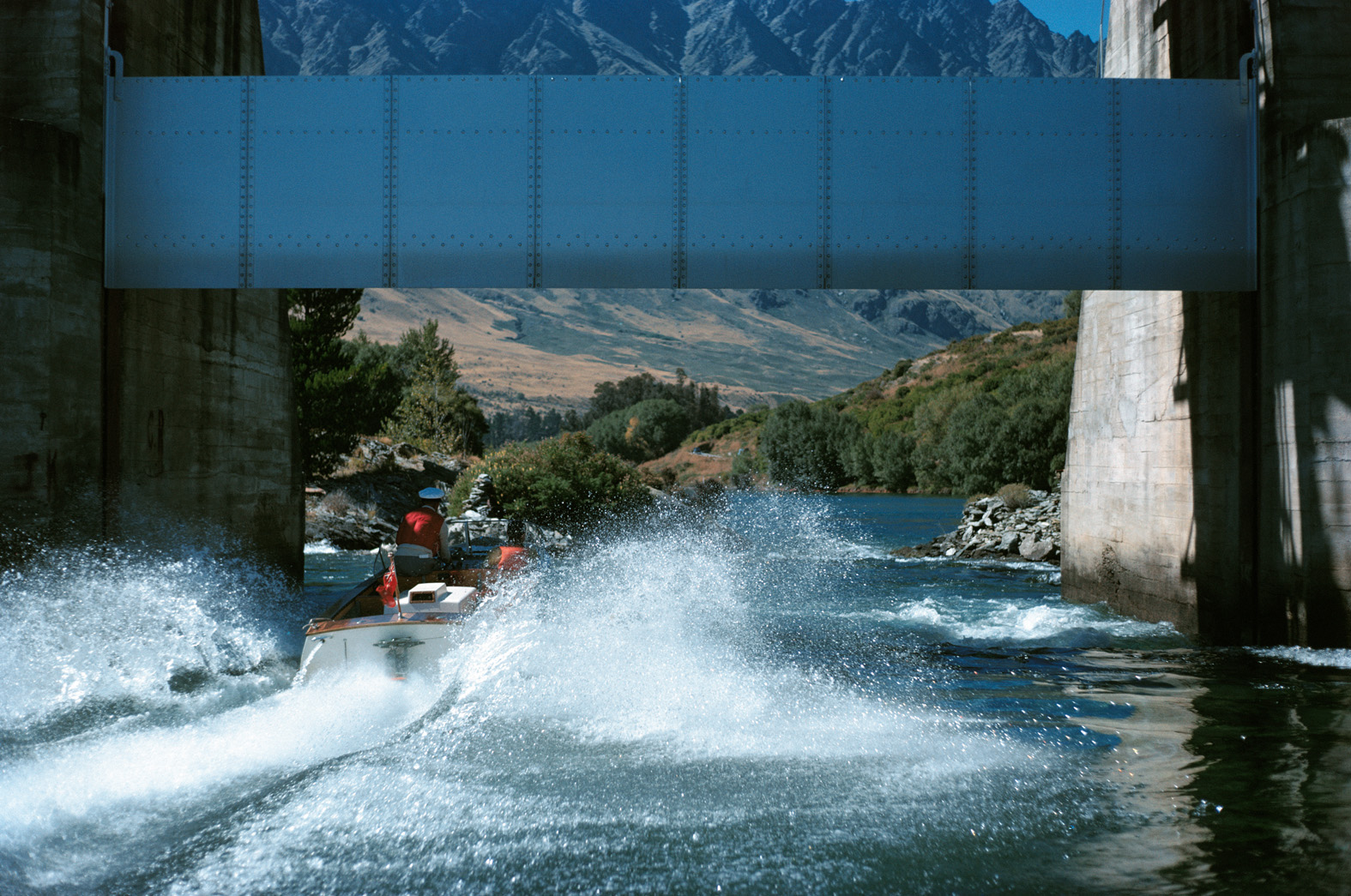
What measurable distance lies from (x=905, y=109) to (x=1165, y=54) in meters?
4.59

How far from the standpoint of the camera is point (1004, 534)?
2783cm

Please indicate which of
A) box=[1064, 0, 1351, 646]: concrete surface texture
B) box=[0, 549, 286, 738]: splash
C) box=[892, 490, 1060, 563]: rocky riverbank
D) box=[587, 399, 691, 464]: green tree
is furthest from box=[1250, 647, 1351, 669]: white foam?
box=[587, 399, 691, 464]: green tree

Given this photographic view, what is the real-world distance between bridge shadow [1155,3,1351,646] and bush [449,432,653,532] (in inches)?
701

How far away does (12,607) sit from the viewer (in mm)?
10250

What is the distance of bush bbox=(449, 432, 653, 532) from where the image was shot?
2809cm

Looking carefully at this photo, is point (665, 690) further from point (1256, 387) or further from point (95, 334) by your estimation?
point (1256, 387)

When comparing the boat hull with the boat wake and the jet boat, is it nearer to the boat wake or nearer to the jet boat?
the jet boat

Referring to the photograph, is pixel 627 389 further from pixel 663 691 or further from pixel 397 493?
pixel 663 691

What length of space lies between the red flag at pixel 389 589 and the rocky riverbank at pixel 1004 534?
1994 centimetres

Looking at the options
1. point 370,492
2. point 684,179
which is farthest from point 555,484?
point 684,179

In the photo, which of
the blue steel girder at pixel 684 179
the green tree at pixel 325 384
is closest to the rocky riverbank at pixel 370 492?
the green tree at pixel 325 384

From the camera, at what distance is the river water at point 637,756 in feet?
18.5

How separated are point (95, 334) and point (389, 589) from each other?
506cm

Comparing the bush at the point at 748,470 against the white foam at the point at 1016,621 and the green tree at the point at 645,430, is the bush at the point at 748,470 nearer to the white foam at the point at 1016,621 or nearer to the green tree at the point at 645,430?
the green tree at the point at 645,430
